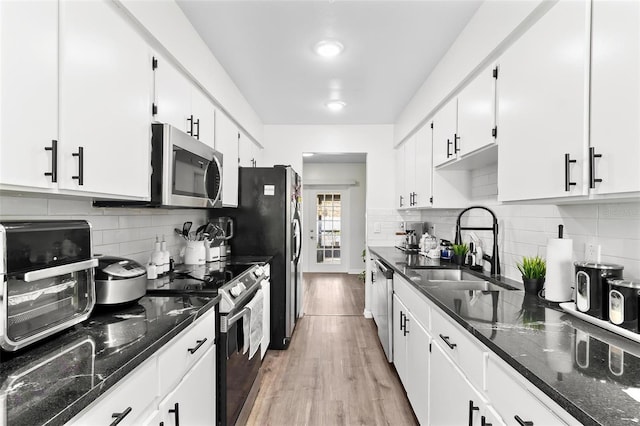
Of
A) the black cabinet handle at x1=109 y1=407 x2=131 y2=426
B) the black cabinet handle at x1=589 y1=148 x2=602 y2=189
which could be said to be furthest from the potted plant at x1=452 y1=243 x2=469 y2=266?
the black cabinet handle at x1=109 y1=407 x2=131 y2=426

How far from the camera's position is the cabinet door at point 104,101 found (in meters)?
1.20

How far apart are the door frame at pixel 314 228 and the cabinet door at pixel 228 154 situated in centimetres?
437

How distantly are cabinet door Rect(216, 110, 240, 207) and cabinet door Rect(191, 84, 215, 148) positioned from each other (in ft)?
0.44

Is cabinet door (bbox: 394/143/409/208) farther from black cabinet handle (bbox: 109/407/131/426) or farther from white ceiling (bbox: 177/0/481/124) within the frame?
black cabinet handle (bbox: 109/407/131/426)

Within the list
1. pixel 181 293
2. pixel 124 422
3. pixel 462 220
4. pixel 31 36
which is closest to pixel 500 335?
pixel 124 422

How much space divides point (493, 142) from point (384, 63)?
1286 mm

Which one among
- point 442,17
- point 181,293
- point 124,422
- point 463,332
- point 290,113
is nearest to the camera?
point 124,422

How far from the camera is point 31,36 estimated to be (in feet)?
3.44

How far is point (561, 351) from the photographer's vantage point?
1.04 meters

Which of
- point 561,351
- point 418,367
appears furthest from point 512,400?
point 418,367

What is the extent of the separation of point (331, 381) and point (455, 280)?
4.14 ft

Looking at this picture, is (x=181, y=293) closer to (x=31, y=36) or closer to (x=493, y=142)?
(x=31, y=36)

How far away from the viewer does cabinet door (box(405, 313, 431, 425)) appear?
1.91 m

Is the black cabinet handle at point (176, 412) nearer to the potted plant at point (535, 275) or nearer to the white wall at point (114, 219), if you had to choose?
the white wall at point (114, 219)
